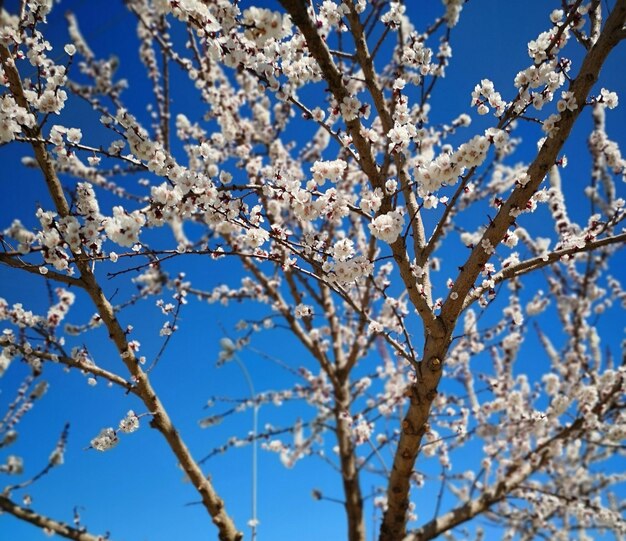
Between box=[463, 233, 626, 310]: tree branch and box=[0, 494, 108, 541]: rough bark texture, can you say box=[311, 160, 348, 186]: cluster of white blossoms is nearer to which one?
box=[463, 233, 626, 310]: tree branch

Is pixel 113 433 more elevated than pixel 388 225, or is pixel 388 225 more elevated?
pixel 388 225

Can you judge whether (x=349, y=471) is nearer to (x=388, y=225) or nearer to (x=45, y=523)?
(x=45, y=523)

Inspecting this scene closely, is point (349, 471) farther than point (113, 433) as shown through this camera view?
Yes

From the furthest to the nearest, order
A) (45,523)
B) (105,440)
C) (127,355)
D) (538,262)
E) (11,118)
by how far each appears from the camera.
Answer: (45,523), (127,355), (105,440), (538,262), (11,118)

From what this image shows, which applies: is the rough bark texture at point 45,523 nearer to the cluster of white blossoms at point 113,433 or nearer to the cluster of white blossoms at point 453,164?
the cluster of white blossoms at point 113,433

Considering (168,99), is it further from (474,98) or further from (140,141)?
(474,98)

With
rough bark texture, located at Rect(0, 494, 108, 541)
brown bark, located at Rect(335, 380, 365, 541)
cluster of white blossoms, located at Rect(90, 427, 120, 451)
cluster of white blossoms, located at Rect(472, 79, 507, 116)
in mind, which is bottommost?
rough bark texture, located at Rect(0, 494, 108, 541)

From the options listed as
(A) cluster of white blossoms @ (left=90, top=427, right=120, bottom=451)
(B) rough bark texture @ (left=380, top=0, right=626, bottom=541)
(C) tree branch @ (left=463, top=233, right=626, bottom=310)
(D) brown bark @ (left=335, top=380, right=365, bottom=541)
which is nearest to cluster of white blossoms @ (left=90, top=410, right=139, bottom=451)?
(A) cluster of white blossoms @ (left=90, top=427, right=120, bottom=451)

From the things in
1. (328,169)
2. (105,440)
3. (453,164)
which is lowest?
(105,440)

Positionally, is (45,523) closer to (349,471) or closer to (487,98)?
(349,471)

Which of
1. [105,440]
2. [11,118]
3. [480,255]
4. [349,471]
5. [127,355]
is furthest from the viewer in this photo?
[349,471]

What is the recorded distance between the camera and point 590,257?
551 cm

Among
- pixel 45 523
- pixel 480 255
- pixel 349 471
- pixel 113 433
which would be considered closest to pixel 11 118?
pixel 113 433

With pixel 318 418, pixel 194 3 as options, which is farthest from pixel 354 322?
pixel 194 3
